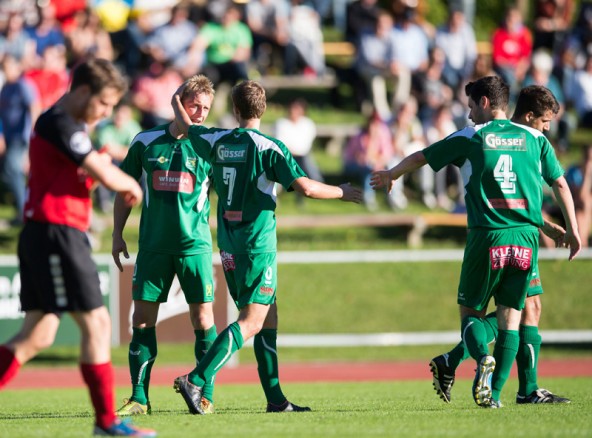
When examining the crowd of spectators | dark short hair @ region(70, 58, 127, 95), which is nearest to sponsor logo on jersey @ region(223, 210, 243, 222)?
dark short hair @ region(70, 58, 127, 95)

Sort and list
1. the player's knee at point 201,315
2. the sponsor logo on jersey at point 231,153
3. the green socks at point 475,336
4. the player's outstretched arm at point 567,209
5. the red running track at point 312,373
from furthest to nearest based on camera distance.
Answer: the red running track at point 312,373
the player's knee at point 201,315
the player's outstretched arm at point 567,209
the sponsor logo on jersey at point 231,153
the green socks at point 475,336

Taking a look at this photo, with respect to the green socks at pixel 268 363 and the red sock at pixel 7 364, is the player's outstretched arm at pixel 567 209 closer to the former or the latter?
the green socks at pixel 268 363

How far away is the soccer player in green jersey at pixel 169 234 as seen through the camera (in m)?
8.20

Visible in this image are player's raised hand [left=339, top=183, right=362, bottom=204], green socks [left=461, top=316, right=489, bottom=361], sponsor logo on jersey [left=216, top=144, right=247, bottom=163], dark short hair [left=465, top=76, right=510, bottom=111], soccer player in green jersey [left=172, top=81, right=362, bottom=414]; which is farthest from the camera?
dark short hair [left=465, top=76, right=510, bottom=111]

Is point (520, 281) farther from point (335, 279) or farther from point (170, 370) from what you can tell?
point (335, 279)

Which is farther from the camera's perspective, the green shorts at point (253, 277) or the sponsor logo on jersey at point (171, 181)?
the sponsor logo on jersey at point (171, 181)

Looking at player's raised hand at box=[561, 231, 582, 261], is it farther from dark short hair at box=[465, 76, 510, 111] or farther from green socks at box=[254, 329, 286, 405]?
green socks at box=[254, 329, 286, 405]

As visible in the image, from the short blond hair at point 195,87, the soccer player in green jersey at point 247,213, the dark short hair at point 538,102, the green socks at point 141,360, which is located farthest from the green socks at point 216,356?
the dark short hair at point 538,102

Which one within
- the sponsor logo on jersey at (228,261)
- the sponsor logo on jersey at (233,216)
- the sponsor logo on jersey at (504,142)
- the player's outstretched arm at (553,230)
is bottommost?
the sponsor logo on jersey at (228,261)

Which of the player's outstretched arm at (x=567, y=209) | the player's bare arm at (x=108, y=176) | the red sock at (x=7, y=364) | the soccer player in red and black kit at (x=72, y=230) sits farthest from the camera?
the player's outstretched arm at (x=567, y=209)

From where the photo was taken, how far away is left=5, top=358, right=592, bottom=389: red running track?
13.6 meters

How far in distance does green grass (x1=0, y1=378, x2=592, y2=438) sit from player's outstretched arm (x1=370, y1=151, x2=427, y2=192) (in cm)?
176

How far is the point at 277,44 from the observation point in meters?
23.3

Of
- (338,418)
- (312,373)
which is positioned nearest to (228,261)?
A: (338,418)
